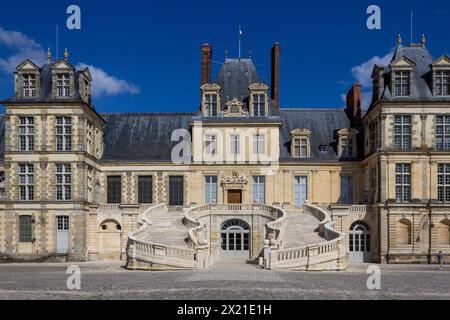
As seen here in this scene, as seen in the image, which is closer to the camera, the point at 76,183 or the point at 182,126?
the point at 76,183

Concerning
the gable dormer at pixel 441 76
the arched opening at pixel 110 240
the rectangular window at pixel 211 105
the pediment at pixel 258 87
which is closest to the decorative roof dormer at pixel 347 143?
the pediment at pixel 258 87

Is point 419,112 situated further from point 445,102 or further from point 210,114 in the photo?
point 210,114

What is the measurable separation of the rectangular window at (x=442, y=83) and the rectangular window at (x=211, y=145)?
1381 cm

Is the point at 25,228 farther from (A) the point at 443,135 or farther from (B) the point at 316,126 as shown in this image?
(A) the point at 443,135

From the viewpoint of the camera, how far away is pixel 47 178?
37.0 metres

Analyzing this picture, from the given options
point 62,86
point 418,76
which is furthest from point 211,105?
point 418,76

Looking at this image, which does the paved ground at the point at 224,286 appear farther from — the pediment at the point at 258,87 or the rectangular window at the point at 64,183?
the pediment at the point at 258,87

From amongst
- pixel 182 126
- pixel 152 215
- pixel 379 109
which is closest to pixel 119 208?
pixel 152 215

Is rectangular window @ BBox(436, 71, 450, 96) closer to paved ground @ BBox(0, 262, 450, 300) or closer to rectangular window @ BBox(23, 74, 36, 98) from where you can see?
paved ground @ BBox(0, 262, 450, 300)

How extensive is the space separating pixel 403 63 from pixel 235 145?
11369 millimetres

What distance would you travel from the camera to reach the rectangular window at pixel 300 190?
40.2 m

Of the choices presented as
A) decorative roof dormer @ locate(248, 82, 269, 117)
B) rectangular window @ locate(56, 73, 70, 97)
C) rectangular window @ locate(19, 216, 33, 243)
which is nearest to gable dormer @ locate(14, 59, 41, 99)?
rectangular window @ locate(56, 73, 70, 97)

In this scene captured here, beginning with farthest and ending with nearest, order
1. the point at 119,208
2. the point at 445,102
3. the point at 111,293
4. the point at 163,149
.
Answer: the point at 163,149
the point at 119,208
the point at 445,102
the point at 111,293

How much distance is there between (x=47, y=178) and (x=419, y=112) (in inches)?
864
